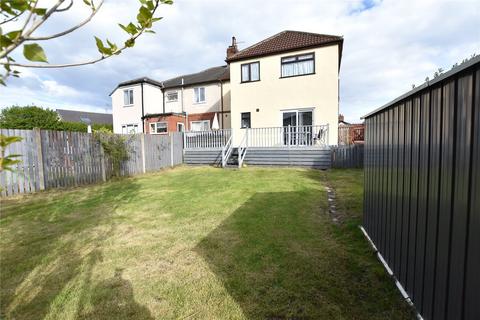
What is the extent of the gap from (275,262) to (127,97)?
885 inches

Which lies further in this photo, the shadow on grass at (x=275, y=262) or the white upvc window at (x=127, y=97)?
the white upvc window at (x=127, y=97)

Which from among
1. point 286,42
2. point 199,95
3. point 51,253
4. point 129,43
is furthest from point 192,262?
point 199,95

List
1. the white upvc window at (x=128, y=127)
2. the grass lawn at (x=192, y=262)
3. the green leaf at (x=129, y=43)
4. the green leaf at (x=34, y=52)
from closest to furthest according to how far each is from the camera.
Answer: the green leaf at (x=34, y=52) → the green leaf at (x=129, y=43) → the grass lawn at (x=192, y=262) → the white upvc window at (x=128, y=127)

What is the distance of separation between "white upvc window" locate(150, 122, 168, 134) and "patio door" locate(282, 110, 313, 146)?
9.53m

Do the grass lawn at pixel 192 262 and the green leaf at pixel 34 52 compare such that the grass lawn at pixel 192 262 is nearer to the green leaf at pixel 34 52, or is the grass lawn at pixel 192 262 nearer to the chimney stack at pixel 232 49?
the green leaf at pixel 34 52

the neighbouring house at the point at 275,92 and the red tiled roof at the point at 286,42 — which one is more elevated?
the red tiled roof at the point at 286,42

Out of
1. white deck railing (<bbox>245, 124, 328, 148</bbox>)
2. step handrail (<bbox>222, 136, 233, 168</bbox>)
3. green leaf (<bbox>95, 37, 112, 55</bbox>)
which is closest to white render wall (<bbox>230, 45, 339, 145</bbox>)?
white deck railing (<bbox>245, 124, 328, 148</bbox>)

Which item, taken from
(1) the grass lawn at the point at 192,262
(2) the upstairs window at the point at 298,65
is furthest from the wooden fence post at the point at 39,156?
(2) the upstairs window at the point at 298,65

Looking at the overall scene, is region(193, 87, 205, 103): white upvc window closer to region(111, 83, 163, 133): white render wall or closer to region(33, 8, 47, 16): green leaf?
region(111, 83, 163, 133): white render wall

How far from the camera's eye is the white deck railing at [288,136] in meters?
13.0

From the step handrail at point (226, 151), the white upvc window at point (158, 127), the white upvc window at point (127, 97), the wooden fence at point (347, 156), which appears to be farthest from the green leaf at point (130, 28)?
the white upvc window at point (127, 97)

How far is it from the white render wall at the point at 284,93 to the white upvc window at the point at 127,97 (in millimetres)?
10461

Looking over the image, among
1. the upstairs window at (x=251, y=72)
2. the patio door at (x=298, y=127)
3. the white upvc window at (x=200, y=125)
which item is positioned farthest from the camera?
the white upvc window at (x=200, y=125)

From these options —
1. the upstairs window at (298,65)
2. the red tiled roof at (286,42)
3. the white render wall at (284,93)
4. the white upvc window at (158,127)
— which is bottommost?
the white upvc window at (158,127)
